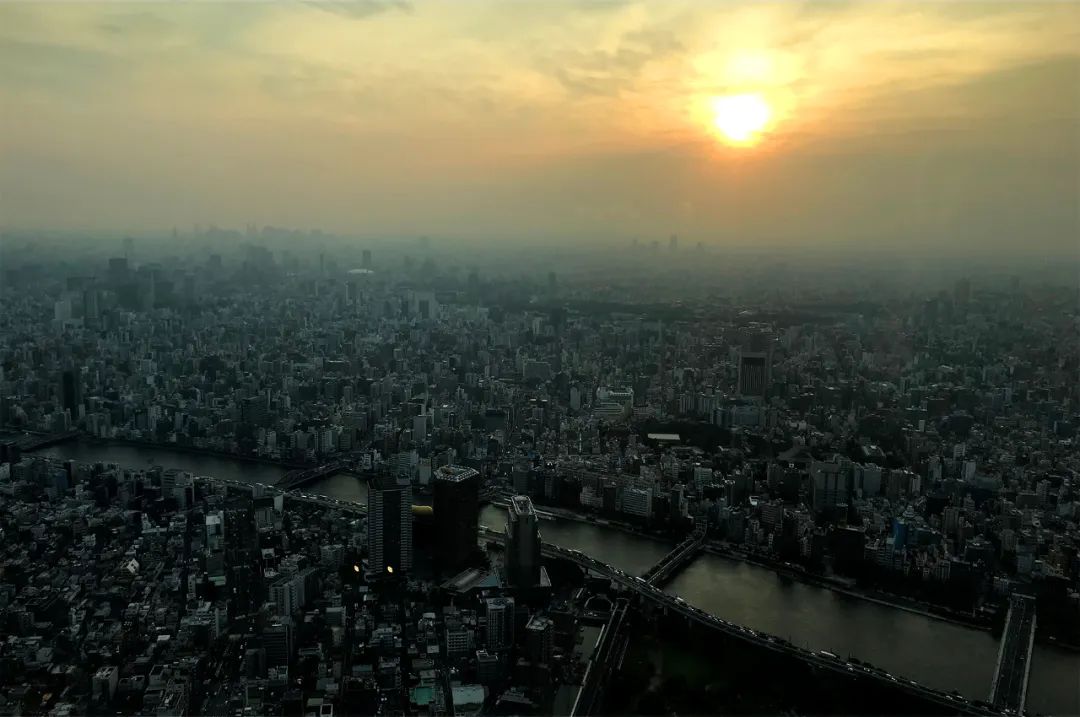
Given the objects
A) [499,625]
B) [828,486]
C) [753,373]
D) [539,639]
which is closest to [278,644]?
[499,625]

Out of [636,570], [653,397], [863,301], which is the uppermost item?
[863,301]

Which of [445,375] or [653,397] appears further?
[445,375]

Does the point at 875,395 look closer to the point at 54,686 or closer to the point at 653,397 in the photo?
the point at 653,397

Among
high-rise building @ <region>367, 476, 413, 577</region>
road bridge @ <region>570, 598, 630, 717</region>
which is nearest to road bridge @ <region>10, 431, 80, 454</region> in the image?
high-rise building @ <region>367, 476, 413, 577</region>

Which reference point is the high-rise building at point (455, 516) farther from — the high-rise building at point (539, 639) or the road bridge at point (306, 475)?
the road bridge at point (306, 475)

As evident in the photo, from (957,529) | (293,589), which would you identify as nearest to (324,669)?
(293,589)

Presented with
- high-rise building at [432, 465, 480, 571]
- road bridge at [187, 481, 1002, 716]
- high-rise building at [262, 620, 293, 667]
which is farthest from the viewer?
high-rise building at [432, 465, 480, 571]

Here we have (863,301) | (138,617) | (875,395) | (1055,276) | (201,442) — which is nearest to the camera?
(138,617)

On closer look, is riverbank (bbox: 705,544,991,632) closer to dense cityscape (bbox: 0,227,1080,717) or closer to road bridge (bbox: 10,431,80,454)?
dense cityscape (bbox: 0,227,1080,717)
